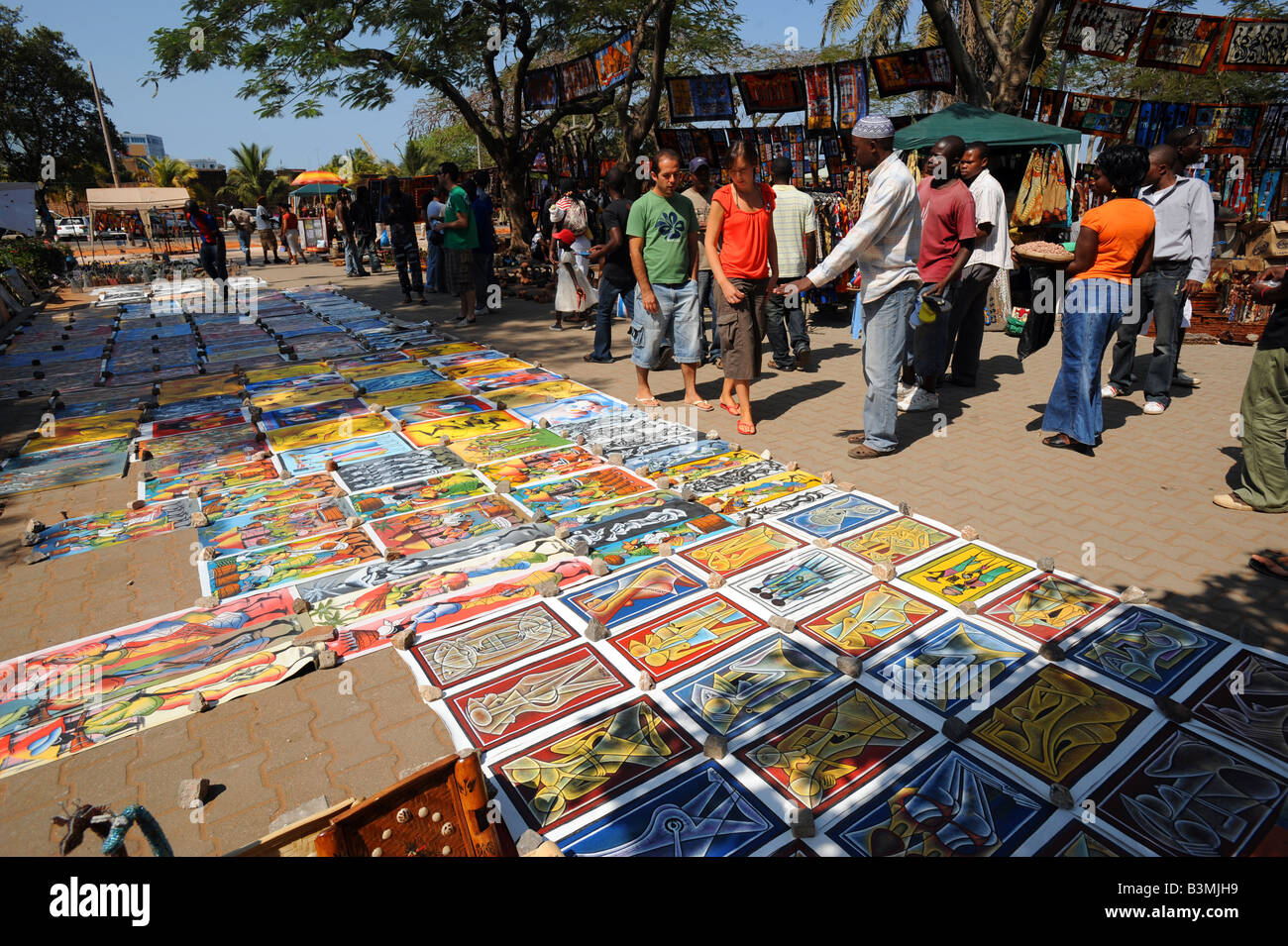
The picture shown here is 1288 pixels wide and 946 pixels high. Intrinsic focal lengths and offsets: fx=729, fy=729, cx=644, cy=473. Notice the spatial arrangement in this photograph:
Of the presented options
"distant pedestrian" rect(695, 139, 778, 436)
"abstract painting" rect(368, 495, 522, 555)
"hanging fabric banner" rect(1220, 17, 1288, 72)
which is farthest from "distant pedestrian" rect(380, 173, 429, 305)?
"hanging fabric banner" rect(1220, 17, 1288, 72)

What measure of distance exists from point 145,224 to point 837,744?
87.3 feet

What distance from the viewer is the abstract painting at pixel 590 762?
2223mm

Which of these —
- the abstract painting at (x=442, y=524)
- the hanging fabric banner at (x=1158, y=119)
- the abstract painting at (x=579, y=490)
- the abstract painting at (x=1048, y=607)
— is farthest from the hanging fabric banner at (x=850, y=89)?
the abstract painting at (x=1048, y=607)

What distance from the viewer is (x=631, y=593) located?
11.1 ft

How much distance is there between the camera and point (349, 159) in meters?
42.0

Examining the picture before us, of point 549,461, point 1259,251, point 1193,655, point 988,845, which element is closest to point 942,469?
point 1193,655

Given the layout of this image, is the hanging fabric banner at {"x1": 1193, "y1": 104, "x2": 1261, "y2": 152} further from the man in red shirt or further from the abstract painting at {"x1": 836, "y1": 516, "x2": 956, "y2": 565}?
the abstract painting at {"x1": 836, "y1": 516, "x2": 956, "y2": 565}

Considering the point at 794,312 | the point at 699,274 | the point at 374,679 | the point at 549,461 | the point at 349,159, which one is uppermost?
the point at 349,159

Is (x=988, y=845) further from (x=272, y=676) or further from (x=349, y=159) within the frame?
(x=349, y=159)

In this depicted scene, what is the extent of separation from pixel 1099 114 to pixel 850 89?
3388 mm

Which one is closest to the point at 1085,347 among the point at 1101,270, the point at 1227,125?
the point at 1101,270

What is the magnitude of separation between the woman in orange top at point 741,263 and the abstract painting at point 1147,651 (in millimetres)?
2837

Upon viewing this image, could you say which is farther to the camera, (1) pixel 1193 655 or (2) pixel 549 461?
(2) pixel 549 461

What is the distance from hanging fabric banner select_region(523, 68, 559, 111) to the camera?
14.9 meters
